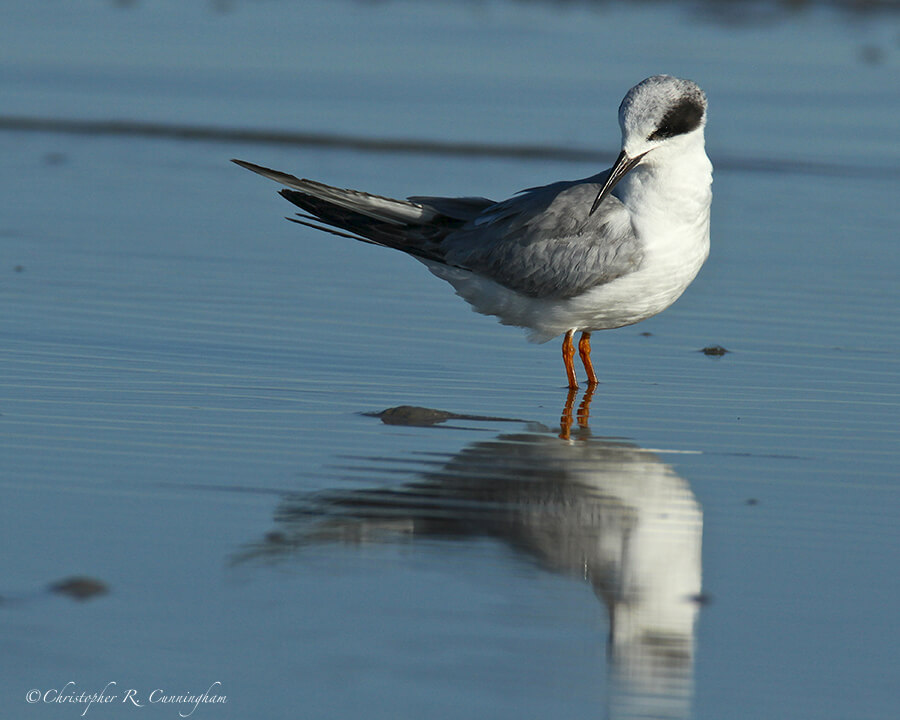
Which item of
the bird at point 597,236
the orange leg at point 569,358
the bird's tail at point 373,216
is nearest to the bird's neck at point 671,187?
the bird at point 597,236

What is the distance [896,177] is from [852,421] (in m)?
4.77

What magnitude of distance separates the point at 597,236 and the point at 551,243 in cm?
21

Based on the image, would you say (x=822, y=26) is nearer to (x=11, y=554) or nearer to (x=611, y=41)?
(x=611, y=41)

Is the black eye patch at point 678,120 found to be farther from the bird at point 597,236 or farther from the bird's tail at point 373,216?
the bird's tail at point 373,216

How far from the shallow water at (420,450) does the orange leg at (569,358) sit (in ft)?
0.38

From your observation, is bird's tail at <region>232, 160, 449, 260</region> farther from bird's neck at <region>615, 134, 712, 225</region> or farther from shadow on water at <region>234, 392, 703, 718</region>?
shadow on water at <region>234, 392, 703, 718</region>

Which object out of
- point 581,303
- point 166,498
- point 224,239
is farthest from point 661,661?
point 224,239

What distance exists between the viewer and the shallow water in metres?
3.24

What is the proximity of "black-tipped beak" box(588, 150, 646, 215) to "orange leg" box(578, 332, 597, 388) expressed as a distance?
637 mm

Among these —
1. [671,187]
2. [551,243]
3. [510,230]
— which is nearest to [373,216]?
[510,230]

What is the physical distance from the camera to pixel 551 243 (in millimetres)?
5938

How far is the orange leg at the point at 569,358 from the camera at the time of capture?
231 inches

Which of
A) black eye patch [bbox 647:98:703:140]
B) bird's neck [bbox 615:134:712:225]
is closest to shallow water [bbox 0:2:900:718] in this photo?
bird's neck [bbox 615:134:712:225]

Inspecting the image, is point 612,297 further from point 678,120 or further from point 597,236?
point 678,120
